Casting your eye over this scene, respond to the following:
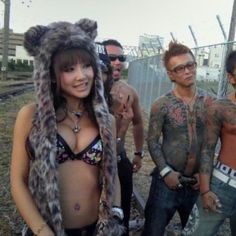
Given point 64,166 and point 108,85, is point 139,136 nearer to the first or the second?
point 108,85

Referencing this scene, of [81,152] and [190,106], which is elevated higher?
[190,106]

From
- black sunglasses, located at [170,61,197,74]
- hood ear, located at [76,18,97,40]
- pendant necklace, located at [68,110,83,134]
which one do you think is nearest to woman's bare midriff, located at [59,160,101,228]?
pendant necklace, located at [68,110,83,134]

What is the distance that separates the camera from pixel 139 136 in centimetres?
543

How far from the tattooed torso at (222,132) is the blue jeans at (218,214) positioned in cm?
16

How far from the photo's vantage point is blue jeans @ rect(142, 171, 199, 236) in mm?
4094

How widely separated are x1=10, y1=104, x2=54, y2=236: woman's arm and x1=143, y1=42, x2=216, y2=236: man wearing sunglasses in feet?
5.02

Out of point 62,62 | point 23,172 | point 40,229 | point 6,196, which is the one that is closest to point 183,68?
point 62,62

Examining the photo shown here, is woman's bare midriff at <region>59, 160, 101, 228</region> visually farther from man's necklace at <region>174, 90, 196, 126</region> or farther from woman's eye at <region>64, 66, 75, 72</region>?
man's necklace at <region>174, 90, 196, 126</region>

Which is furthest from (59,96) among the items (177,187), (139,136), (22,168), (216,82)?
(216,82)

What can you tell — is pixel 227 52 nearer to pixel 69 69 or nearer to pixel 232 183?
pixel 232 183

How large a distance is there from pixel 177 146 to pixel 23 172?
1656mm

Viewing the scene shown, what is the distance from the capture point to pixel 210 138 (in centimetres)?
375

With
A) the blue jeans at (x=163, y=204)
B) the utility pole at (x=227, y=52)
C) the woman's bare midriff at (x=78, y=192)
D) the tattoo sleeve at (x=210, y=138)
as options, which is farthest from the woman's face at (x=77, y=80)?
the utility pole at (x=227, y=52)

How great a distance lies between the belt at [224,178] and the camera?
142 inches
